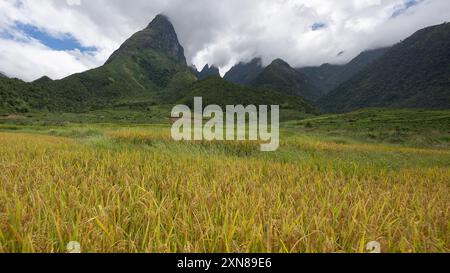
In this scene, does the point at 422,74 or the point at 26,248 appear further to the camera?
the point at 422,74

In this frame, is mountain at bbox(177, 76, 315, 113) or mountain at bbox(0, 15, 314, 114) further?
mountain at bbox(177, 76, 315, 113)

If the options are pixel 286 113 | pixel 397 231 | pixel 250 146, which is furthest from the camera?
pixel 286 113

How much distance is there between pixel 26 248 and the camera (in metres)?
1.46

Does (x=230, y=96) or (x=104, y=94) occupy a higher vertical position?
(x=104, y=94)

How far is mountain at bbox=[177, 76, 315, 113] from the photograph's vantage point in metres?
127

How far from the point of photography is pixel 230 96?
131375mm

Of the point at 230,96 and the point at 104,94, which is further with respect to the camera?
the point at 104,94

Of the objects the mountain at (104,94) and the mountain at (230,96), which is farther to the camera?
the mountain at (230,96)

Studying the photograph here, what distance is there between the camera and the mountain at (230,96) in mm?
127062

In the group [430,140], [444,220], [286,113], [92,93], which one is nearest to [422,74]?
[286,113]

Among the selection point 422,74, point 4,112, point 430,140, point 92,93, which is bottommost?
point 430,140

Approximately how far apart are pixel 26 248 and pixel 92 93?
170494 millimetres
